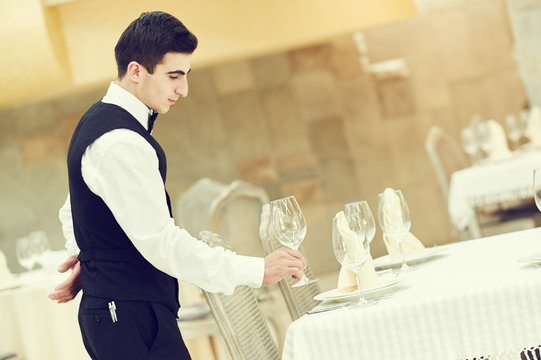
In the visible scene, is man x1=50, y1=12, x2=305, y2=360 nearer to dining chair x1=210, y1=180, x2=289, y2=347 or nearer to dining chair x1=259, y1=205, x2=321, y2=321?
dining chair x1=259, y1=205, x2=321, y2=321

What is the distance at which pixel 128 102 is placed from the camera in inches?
68.5

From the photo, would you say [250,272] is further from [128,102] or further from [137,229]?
[128,102]

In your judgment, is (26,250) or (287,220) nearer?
(287,220)

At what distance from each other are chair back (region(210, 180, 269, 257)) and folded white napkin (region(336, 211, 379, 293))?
184cm

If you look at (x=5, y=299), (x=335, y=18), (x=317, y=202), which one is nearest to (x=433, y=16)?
(x=335, y=18)

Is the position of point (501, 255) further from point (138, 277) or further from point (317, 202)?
point (317, 202)

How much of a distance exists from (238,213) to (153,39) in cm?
203

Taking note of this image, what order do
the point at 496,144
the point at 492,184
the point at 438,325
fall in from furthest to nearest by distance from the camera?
1. the point at 496,144
2. the point at 492,184
3. the point at 438,325

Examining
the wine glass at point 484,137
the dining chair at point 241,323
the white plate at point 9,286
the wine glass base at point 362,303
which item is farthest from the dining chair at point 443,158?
the wine glass base at point 362,303

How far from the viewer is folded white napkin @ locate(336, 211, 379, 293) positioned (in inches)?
63.7

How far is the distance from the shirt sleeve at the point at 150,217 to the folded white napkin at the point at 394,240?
447 mm

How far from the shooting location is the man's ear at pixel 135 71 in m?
1.72

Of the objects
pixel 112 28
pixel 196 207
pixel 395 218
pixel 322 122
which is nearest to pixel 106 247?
pixel 395 218

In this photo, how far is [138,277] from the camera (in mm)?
1644
